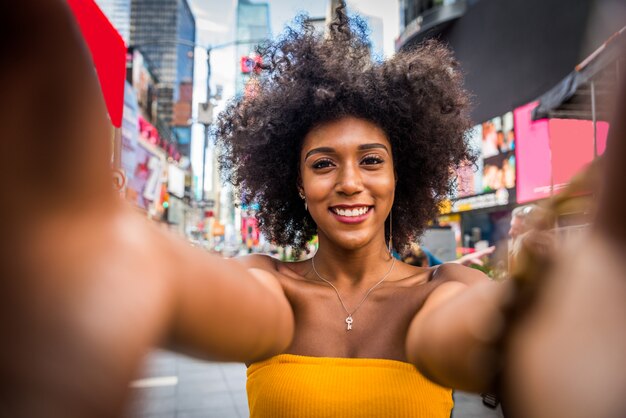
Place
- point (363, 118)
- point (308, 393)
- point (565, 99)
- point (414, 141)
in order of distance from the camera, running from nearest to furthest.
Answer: point (308, 393) < point (363, 118) < point (414, 141) < point (565, 99)

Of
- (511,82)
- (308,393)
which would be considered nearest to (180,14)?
(511,82)

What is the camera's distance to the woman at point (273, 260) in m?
0.44

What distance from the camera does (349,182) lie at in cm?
158

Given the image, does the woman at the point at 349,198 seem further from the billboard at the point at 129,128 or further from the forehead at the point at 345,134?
the billboard at the point at 129,128

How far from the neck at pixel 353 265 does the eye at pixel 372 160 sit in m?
0.27

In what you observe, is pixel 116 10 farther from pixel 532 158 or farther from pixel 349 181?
pixel 349 181

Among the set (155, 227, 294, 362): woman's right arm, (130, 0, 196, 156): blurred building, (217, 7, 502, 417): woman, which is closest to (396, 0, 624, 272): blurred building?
(217, 7, 502, 417): woman

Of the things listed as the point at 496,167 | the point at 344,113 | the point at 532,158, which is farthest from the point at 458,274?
the point at 496,167

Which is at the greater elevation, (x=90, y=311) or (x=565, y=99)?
(x=565, y=99)

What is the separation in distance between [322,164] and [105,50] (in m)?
0.80

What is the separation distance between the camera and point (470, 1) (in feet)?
65.7

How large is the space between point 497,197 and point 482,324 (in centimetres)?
1719

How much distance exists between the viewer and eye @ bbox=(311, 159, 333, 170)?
1682 millimetres

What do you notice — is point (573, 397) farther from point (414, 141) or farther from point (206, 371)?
point (206, 371)
